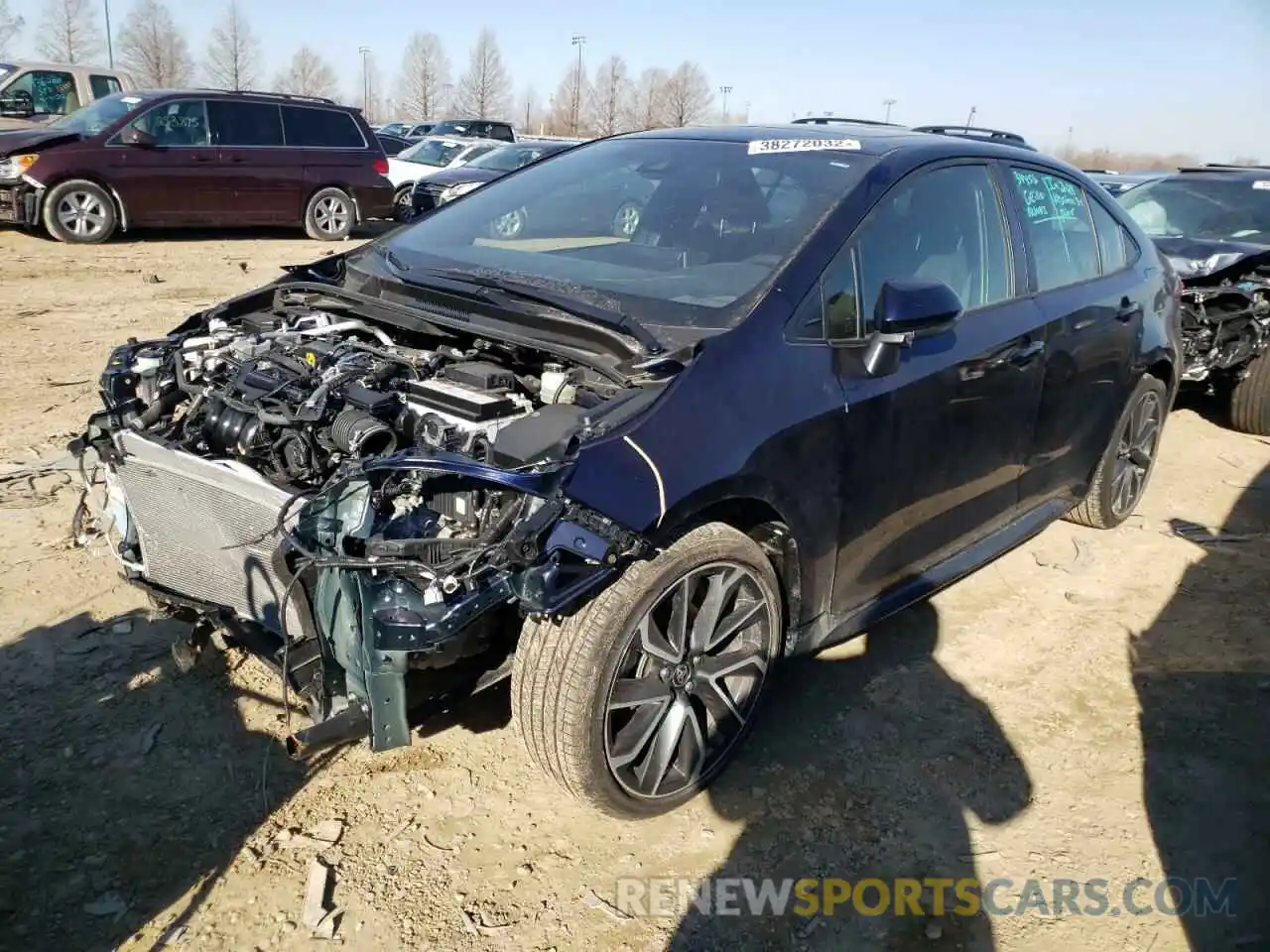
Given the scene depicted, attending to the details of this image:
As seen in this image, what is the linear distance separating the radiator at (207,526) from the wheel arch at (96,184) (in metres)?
9.83

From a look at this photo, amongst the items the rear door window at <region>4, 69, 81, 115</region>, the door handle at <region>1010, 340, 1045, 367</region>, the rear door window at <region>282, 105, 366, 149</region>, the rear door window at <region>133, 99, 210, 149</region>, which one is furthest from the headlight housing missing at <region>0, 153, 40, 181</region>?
the door handle at <region>1010, 340, 1045, 367</region>

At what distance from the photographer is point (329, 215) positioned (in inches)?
520

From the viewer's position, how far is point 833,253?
9.21 feet

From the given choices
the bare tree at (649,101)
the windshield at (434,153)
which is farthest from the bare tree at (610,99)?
the windshield at (434,153)

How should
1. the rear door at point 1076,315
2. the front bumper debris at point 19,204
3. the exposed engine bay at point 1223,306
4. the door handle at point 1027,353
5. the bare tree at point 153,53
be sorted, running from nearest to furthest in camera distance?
the door handle at point 1027,353 < the rear door at point 1076,315 < the exposed engine bay at point 1223,306 < the front bumper debris at point 19,204 < the bare tree at point 153,53

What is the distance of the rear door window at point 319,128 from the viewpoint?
1261cm

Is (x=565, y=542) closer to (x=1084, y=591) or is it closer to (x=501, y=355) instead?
(x=501, y=355)

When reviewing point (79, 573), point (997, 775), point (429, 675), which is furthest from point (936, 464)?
point (79, 573)

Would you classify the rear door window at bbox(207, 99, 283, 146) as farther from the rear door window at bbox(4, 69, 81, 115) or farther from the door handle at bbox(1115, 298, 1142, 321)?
the door handle at bbox(1115, 298, 1142, 321)

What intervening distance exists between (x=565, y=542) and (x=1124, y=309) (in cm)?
310

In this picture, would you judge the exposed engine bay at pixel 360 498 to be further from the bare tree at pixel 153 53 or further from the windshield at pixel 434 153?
the bare tree at pixel 153 53

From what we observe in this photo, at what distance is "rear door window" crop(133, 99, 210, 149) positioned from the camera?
11312 mm

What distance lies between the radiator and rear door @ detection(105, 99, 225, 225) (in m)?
9.93

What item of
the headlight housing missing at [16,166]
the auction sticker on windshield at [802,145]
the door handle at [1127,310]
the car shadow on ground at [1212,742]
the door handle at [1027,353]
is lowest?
the car shadow on ground at [1212,742]
